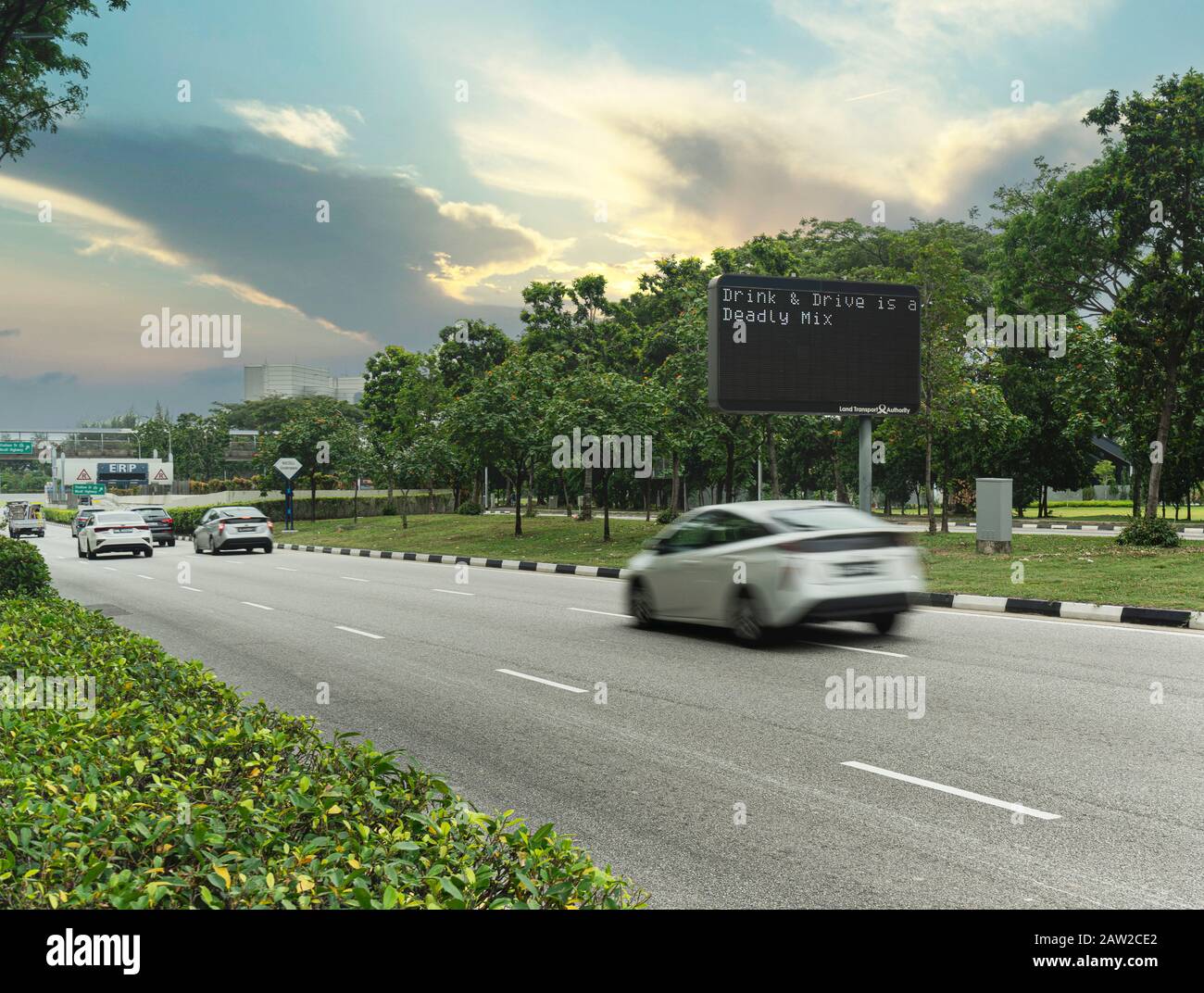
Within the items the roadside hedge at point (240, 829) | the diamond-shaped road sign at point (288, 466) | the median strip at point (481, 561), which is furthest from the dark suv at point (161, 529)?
the roadside hedge at point (240, 829)

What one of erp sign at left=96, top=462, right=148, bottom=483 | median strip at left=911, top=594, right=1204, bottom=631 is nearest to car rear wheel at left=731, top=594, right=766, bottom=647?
median strip at left=911, top=594, right=1204, bottom=631

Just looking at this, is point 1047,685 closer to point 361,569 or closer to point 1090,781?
point 1090,781

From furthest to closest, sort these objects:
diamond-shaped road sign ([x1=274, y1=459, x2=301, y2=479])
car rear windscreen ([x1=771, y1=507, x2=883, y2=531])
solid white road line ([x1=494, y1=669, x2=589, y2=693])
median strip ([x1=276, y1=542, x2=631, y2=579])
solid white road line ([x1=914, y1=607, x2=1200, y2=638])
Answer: diamond-shaped road sign ([x1=274, y1=459, x2=301, y2=479])
median strip ([x1=276, y1=542, x2=631, y2=579])
solid white road line ([x1=914, y1=607, x2=1200, y2=638])
car rear windscreen ([x1=771, y1=507, x2=883, y2=531])
solid white road line ([x1=494, y1=669, x2=589, y2=693])

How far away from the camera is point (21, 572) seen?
1351 cm

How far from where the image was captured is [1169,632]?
1222 centimetres

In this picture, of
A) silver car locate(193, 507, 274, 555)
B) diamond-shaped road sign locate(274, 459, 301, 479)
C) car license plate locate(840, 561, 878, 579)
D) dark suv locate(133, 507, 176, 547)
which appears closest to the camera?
car license plate locate(840, 561, 878, 579)

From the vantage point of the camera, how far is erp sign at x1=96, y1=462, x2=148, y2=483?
324ft

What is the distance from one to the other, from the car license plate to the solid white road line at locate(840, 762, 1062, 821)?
189 inches

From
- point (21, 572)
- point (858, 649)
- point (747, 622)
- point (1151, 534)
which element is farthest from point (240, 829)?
point (1151, 534)

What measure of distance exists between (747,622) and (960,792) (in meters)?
5.68

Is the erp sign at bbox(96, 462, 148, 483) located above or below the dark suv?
above

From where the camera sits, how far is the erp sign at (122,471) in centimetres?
9881

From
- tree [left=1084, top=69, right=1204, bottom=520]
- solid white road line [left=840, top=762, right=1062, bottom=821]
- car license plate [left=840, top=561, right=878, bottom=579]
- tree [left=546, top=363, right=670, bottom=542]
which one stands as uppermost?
Result: tree [left=1084, top=69, right=1204, bottom=520]

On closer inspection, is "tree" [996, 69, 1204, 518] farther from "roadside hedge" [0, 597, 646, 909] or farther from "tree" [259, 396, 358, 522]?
"tree" [259, 396, 358, 522]
